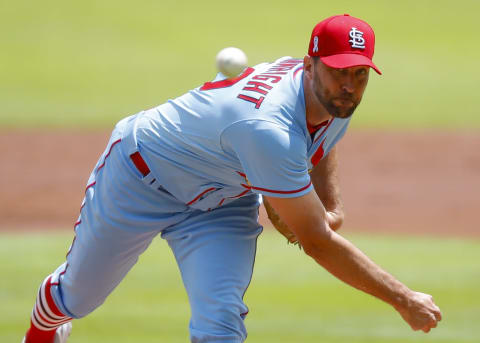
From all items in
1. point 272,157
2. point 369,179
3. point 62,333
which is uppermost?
point 272,157

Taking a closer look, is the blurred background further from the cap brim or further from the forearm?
the cap brim

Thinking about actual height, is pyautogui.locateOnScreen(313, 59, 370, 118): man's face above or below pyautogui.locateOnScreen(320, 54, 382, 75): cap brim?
below

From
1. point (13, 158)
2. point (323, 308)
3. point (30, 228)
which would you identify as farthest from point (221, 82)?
point (13, 158)

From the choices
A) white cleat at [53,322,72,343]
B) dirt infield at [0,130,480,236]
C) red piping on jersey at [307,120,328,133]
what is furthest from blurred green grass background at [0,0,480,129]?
red piping on jersey at [307,120,328,133]

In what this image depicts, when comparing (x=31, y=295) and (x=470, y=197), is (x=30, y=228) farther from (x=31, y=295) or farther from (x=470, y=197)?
(x=470, y=197)

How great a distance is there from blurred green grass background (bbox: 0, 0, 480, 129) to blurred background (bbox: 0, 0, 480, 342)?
4 centimetres

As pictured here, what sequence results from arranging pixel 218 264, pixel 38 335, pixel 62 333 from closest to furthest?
pixel 218 264
pixel 38 335
pixel 62 333

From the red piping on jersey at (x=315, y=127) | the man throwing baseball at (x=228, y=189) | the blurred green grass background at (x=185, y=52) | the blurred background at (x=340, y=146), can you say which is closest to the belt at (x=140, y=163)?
the man throwing baseball at (x=228, y=189)

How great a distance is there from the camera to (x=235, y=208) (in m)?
4.61

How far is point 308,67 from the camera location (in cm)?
404

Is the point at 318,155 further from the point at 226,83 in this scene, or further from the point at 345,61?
the point at 345,61

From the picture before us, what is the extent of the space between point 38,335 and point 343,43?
93.3 inches

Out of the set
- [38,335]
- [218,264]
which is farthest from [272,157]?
[38,335]

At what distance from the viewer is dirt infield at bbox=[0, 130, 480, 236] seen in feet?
33.1
